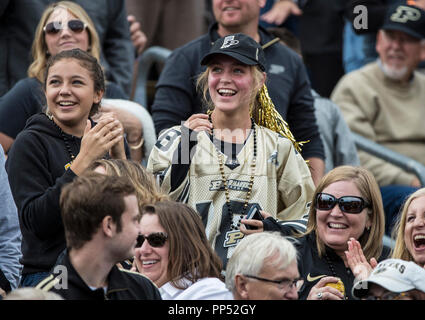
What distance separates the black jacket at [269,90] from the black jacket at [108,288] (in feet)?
7.51

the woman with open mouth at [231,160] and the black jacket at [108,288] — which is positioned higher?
the woman with open mouth at [231,160]

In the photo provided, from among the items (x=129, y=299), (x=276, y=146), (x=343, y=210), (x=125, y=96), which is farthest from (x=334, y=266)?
(x=125, y=96)

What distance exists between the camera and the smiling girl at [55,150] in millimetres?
5223

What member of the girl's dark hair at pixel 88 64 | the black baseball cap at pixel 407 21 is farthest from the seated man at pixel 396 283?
the black baseball cap at pixel 407 21

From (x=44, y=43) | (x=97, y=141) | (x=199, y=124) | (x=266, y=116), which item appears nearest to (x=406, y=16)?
(x=266, y=116)

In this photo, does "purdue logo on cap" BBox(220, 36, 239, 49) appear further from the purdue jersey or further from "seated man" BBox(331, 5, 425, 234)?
"seated man" BBox(331, 5, 425, 234)

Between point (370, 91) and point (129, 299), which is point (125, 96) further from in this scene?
point (129, 299)

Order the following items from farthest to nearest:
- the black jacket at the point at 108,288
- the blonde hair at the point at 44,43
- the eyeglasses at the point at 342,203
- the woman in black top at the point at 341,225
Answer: the blonde hair at the point at 44,43
the eyeglasses at the point at 342,203
the woman in black top at the point at 341,225
the black jacket at the point at 108,288

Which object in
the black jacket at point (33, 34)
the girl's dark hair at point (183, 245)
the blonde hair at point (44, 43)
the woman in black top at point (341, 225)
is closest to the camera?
the girl's dark hair at point (183, 245)

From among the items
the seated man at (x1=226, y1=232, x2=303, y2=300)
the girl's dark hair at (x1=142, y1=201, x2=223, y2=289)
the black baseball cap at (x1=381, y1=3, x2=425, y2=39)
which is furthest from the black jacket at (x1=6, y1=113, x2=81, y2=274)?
the black baseball cap at (x1=381, y1=3, x2=425, y2=39)

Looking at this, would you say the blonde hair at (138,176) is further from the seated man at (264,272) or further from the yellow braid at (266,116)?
the yellow braid at (266,116)

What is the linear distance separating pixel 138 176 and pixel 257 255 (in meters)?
1.03

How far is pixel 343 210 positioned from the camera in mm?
5625
